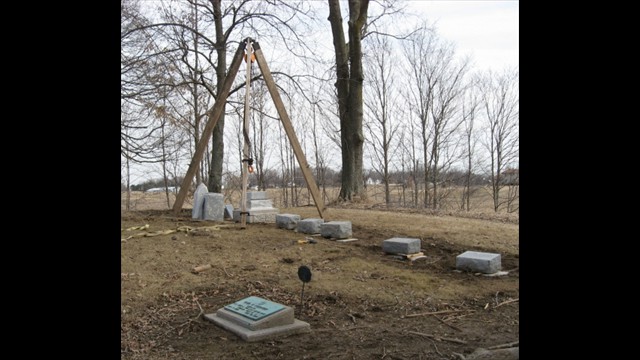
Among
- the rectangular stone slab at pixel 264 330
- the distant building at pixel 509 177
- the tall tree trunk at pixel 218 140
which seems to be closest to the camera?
the rectangular stone slab at pixel 264 330

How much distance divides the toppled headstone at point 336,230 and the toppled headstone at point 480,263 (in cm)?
194

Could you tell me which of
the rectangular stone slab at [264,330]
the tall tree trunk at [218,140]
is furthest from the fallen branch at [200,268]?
the tall tree trunk at [218,140]

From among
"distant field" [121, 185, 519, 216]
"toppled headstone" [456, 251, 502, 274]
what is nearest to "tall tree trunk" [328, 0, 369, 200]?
"toppled headstone" [456, 251, 502, 274]

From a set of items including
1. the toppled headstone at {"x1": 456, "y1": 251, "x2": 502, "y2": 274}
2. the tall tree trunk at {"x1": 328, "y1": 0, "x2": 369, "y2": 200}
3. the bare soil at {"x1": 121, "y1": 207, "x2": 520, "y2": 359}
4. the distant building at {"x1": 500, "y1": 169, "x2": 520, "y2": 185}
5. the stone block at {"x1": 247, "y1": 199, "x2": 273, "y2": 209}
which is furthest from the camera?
the distant building at {"x1": 500, "y1": 169, "x2": 520, "y2": 185}

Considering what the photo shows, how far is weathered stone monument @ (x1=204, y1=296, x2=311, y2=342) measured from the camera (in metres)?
3.32

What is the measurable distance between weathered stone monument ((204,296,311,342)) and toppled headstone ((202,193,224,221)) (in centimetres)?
433

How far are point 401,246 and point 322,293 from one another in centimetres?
168

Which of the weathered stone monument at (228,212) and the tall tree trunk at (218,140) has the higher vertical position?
the tall tree trunk at (218,140)

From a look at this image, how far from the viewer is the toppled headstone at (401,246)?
5.58 meters

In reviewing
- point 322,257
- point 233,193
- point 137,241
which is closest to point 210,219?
point 137,241

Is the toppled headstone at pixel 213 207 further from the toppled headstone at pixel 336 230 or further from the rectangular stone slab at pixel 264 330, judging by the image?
the rectangular stone slab at pixel 264 330

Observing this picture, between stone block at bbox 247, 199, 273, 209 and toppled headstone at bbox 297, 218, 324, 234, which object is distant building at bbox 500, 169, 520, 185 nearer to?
stone block at bbox 247, 199, 273, 209

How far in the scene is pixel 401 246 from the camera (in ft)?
18.4

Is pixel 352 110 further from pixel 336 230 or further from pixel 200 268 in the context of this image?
pixel 200 268
